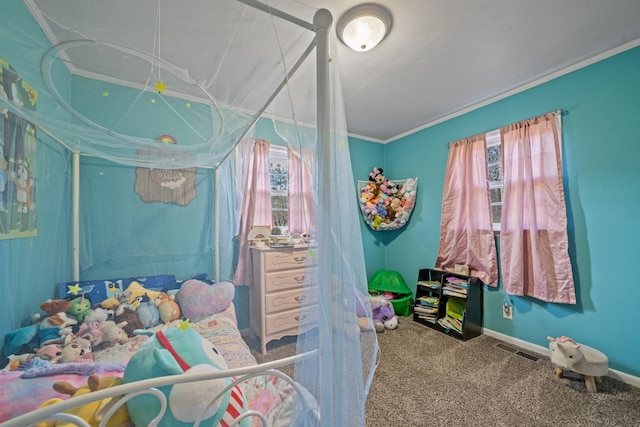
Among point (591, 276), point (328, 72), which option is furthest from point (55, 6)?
point (591, 276)

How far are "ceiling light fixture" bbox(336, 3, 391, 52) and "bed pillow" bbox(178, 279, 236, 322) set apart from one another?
1.66m

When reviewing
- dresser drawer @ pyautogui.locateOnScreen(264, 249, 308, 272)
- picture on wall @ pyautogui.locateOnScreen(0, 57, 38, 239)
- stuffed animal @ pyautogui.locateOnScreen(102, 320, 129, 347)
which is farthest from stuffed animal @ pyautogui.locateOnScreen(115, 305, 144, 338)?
dresser drawer @ pyautogui.locateOnScreen(264, 249, 308, 272)

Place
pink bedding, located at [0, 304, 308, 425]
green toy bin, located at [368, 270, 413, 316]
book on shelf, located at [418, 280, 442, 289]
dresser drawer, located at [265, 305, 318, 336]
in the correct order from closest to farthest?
1. pink bedding, located at [0, 304, 308, 425]
2. dresser drawer, located at [265, 305, 318, 336]
3. book on shelf, located at [418, 280, 442, 289]
4. green toy bin, located at [368, 270, 413, 316]

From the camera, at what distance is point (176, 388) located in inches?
23.8

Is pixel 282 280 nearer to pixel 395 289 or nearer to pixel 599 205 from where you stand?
pixel 395 289

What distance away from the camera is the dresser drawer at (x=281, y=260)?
1.14 metres

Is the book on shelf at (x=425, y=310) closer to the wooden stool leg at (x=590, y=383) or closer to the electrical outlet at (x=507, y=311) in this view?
the electrical outlet at (x=507, y=311)

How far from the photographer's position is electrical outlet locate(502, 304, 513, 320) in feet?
7.47

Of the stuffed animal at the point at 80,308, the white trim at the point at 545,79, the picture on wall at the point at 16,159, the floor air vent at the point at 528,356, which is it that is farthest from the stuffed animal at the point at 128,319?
the white trim at the point at 545,79

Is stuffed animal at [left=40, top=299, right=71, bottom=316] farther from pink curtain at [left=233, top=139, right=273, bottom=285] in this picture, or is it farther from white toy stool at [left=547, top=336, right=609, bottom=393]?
white toy stool at [left=547, top=336, right=609, bottom=393]

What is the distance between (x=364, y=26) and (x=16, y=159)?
1771 mm

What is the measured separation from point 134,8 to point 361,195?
2952 mm

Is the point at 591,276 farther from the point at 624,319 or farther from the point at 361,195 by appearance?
the point at 361,195

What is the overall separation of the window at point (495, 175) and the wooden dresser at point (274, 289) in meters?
2.34
